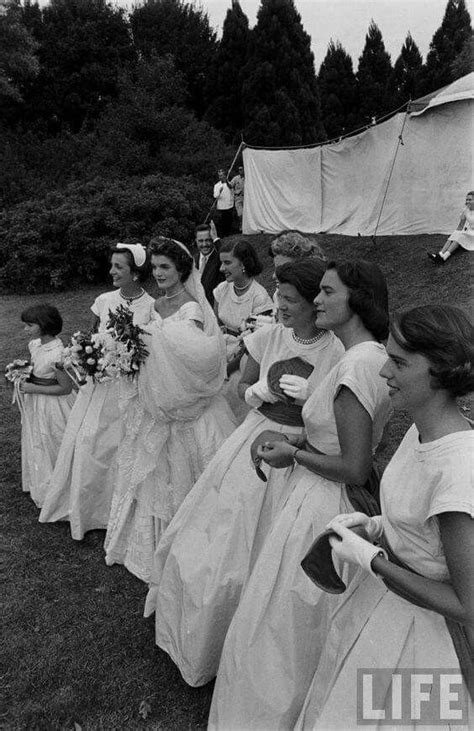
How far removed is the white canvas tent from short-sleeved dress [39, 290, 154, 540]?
8773 mm

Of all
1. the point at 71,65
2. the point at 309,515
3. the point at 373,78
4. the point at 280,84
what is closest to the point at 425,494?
the point at 309,515

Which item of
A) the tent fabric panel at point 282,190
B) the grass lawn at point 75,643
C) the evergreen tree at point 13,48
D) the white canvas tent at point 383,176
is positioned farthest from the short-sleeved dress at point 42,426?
the evergreen tree at point 13,48

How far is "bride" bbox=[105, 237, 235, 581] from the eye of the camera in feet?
12.3

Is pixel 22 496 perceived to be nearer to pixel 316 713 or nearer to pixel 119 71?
pixel 316 713

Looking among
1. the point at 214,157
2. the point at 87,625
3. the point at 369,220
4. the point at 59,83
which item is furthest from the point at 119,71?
the point at 87,625

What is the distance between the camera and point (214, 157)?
20.5 metres

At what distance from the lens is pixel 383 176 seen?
12.4m

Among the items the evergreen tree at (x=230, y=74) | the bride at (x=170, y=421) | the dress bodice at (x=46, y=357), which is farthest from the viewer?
the evergreen tree at (x=230, y=74)

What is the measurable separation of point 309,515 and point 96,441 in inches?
90.1

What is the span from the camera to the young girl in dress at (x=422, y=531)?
160 cm

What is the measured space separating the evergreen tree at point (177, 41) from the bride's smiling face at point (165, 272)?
25.6m

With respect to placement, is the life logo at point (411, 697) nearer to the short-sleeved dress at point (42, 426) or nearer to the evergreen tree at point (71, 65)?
the short-sleeved dress at point (42, 426)

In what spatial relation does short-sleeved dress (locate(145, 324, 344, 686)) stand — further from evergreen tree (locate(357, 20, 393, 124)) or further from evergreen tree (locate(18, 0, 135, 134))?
evergreen tree (locate(357, 20, 393, 124))

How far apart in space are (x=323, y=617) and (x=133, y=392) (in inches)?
76.4
